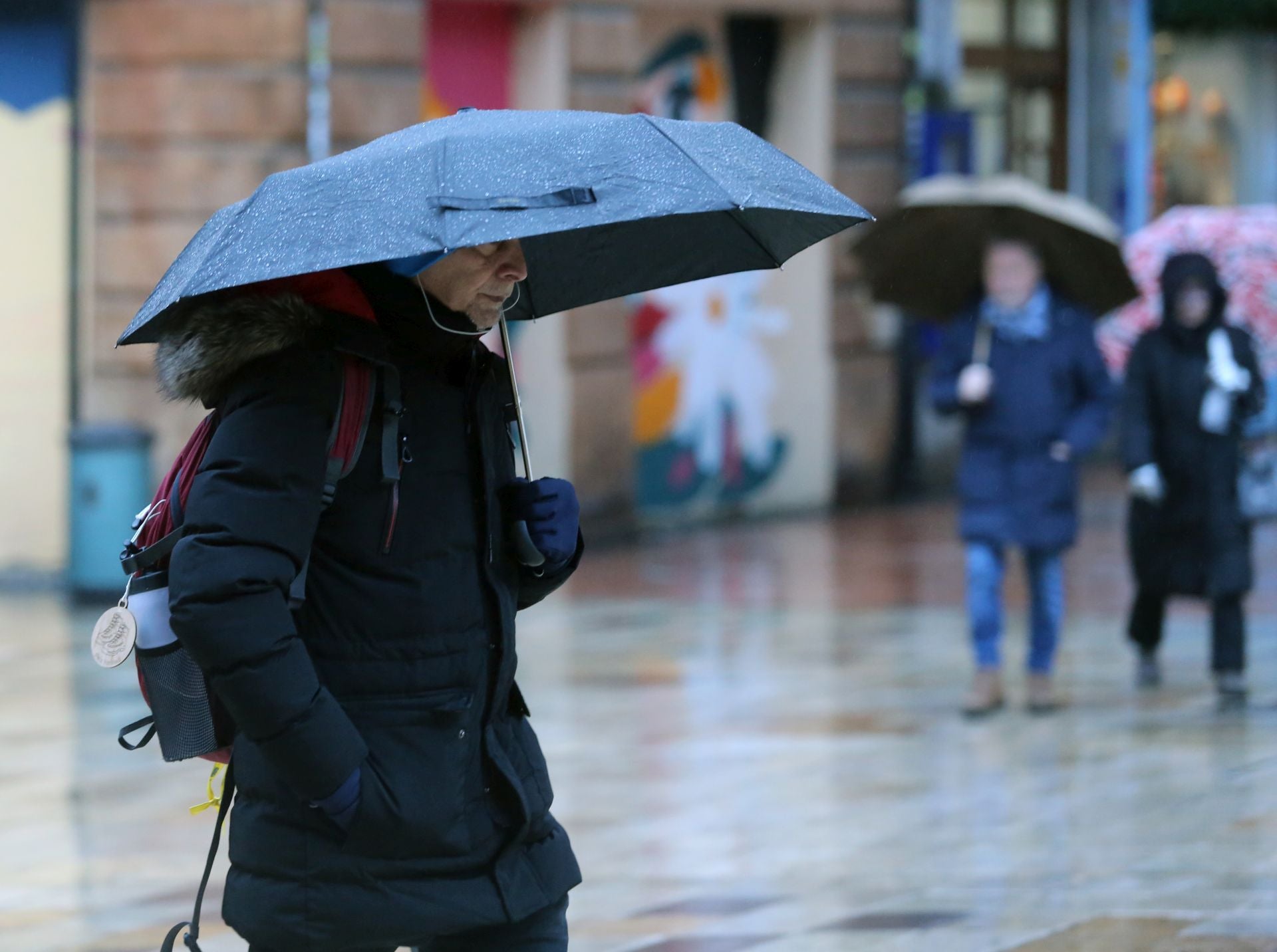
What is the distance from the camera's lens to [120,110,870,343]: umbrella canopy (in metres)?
3.00

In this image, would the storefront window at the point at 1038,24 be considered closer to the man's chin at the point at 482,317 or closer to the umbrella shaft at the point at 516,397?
the umbrella shaft at the point at 516,397

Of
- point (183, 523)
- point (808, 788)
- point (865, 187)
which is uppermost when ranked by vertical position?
point (865, 187)

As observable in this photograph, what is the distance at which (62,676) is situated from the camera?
9281mm

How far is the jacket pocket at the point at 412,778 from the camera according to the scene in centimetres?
308

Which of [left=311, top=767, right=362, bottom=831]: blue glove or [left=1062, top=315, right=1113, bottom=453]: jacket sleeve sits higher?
[left=1062, top=315, right=1113, bottom=453]: jacket sleeve

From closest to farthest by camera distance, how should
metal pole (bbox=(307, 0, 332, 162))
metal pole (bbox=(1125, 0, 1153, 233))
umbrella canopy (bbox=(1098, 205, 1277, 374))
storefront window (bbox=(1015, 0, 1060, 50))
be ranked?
umbrella canopy (bbox=(1098, 205, 1277, 374)), metal pole (bbox=(307, 0, 332, 162)), storefront window (bbox=(1015, 0, 1060, 50)), metal pole (bbox=(1125, 0, 1153, 233))

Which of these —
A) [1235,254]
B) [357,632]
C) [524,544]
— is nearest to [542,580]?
[524,544]

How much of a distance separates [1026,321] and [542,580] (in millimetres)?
Result: 4906

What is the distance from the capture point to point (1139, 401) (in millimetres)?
8273

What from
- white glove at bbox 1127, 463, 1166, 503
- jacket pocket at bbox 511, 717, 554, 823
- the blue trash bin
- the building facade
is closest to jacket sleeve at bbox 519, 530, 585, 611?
jacket pocket at bbox 511, 717, 554, 823

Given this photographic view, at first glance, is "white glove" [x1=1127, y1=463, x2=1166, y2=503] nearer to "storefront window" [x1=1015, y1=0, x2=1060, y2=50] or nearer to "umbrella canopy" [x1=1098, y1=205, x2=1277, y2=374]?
"umbrella canopy" [x1=1098, y1=205, x2=1277, y2=374]

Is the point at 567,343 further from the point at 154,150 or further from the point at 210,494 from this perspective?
the point at 210,494

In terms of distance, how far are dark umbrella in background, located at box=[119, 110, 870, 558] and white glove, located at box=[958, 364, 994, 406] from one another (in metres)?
4.53

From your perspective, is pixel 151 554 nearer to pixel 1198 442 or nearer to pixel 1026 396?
pixel 1026 396
